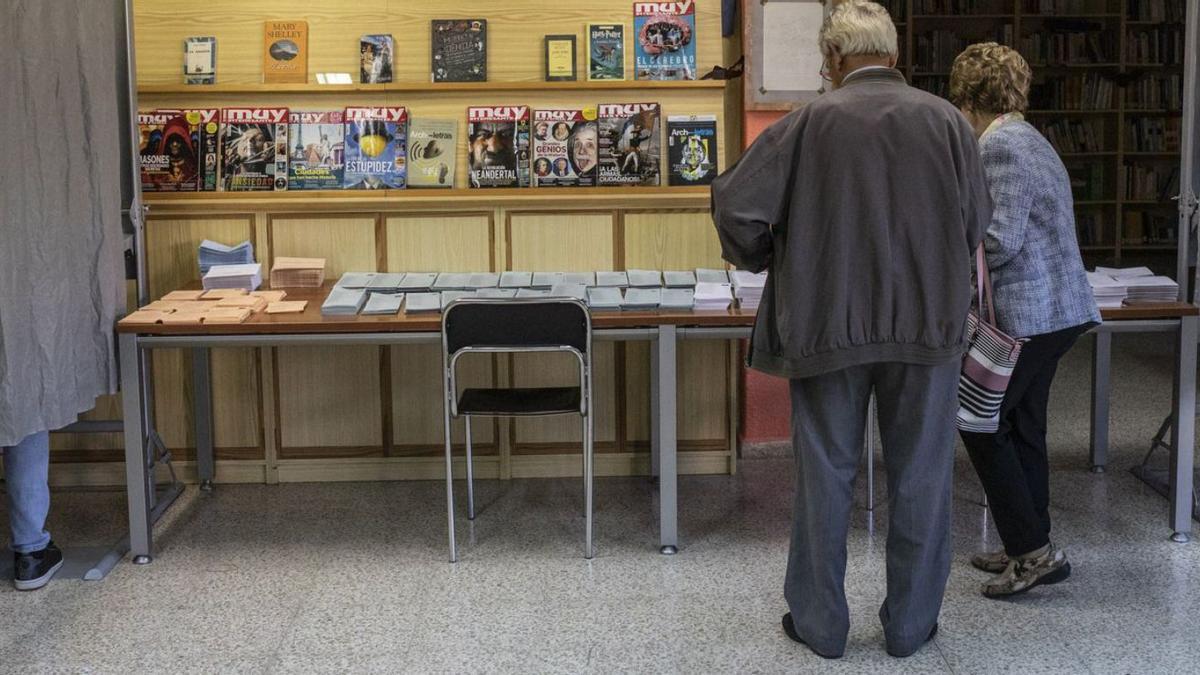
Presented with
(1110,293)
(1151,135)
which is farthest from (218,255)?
(1151,135)

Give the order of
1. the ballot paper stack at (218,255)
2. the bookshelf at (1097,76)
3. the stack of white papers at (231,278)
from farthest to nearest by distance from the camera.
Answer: the bookshelf at (1097,76) < the ballot paper stack at (218,255) < the stack of white papers at (231,278)

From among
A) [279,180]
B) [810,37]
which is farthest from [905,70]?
[279,180]

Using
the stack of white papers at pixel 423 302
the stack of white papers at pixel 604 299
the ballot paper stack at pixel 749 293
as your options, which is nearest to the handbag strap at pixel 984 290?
the ballot paper stack at pixel 749 293

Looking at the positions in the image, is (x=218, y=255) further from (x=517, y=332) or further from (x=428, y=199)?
(x=517, y=332)

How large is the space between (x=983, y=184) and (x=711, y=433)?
2.10 meters

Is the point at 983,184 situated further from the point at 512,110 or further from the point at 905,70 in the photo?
the point at 905,70

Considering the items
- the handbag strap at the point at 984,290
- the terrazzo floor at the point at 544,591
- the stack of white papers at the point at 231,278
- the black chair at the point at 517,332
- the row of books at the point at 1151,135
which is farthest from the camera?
the row of books at the point at 1151,135

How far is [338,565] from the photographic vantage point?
12.9 ft

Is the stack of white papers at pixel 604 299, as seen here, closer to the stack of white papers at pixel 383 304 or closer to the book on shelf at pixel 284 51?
the stack of white papers at pixel 383 304

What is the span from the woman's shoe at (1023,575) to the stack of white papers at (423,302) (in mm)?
1845

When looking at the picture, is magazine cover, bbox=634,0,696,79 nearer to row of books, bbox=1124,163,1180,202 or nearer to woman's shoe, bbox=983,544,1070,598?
woman's shoe, bbox=983,544,1070,598

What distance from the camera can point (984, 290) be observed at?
337 cm

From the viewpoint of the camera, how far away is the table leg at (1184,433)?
3957 millimetres

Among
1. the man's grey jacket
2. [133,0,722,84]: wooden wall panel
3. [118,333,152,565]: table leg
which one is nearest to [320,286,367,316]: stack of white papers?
[118,333,152,565]: table leg
